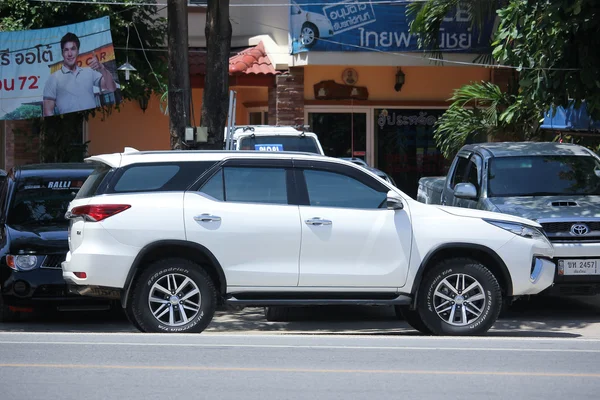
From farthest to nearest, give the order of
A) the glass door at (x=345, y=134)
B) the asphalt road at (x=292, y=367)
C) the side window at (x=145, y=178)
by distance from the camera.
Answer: the glass door at (x=345, y=134), the side window at (x=145, y=178), the asphalt road at (x=292, y=367)

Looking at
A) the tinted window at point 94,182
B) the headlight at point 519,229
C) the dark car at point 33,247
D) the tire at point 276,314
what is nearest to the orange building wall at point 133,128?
the dark car at point 33,247

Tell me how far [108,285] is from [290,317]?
349 cm

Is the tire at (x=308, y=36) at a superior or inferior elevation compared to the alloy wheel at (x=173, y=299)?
superior

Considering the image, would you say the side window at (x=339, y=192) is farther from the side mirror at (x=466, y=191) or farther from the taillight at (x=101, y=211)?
the side mirror at (x=466, y=191)

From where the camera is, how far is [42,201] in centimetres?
1272

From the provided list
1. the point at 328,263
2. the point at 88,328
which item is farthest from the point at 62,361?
the point at 88,328

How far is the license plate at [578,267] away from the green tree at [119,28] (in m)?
10.6

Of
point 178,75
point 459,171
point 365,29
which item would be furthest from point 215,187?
point 365,29

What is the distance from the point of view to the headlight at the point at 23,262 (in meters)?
11.5

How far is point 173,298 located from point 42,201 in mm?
3592

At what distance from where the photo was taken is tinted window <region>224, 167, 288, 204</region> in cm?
1005

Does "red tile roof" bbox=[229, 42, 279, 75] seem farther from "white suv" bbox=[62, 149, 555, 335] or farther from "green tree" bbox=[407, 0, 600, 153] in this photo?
"white suv" bbox=[62, 149, 555, 335]

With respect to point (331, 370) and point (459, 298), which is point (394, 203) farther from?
point (331, 370)

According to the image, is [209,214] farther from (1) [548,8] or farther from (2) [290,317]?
(1) [548,8]
